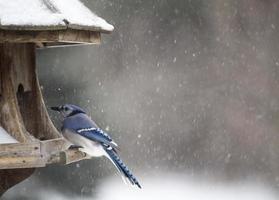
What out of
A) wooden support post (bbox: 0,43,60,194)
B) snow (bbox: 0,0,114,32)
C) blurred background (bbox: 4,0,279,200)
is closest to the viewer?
snow (bbox: 0,0,114,32)

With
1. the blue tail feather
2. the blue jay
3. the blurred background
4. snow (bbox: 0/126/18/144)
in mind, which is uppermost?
snow (bbox: 0/126/18/144)

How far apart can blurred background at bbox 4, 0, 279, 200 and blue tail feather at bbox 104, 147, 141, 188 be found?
159 inches

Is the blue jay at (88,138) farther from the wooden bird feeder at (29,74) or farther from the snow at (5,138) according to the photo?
the snow at (5,138)

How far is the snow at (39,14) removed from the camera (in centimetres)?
298

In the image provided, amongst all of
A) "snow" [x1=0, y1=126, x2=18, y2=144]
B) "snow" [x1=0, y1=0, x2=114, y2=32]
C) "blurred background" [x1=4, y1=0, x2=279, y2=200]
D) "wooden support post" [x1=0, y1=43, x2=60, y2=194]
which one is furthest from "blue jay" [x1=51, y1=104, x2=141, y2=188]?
"blurred background" [x1=4, y1=0, x2=279, y2=200]

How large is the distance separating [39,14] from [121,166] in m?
0.73

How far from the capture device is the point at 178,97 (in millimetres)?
7914

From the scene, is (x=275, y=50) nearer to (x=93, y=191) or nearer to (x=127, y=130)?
(x=127, y=130)

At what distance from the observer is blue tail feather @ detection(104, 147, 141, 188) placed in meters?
3.32

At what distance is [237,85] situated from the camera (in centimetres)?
789

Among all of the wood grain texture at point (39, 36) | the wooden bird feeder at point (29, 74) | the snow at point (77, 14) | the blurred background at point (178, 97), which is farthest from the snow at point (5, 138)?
the blurred background at point (178, 97)

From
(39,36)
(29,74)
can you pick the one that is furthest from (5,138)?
(29,74)

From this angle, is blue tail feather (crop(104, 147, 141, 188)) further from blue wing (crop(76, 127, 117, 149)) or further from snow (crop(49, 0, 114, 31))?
snow (crop(49, 0, 114, 31))

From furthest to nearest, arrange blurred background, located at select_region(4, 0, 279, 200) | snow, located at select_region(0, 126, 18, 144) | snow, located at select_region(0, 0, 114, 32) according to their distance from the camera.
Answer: blurred background, located at select_region(4, 0, 279, 200)
snow, located at select_region(0, 126, 18, 144)
snow, located at select_region(0, 0, 114, 32)
